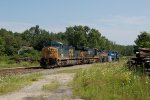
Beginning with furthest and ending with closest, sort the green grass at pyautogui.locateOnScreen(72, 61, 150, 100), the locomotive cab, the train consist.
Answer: the train consist → the locomotive cab → the green grass at pyautogui.locateOnScreen(72, 61, 150, 100)

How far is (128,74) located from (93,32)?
124891 millimetres

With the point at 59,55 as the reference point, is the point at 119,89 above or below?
below

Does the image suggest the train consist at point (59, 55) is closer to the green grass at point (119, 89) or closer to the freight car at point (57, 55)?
the freight car at point (57, 55)

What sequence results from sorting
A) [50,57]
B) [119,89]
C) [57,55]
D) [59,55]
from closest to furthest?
1. [119,89]
2. [50,57]
3. [57,55]
4. [59,55]

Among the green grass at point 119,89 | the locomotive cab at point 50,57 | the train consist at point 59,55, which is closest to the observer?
the green grass at point 119,89

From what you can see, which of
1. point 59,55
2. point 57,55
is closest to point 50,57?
point 57,55

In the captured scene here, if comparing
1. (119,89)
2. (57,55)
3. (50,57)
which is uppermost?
(57,55)

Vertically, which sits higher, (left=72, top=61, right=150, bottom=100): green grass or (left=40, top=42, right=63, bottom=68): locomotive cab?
(left=40, top=42, right=63, bottom=68): locomotive cab

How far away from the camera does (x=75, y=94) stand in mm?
14391

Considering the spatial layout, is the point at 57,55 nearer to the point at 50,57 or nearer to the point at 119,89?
the point at 50,57

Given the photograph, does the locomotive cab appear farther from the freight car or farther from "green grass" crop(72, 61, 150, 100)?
"green grass" crop(72, 61, 150, 100)

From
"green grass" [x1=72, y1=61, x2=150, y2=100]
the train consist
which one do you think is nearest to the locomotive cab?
the train consist

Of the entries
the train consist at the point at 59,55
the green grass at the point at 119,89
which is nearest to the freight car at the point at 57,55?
the train consist at the point at 59,55

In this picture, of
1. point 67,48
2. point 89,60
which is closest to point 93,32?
point 89,60
